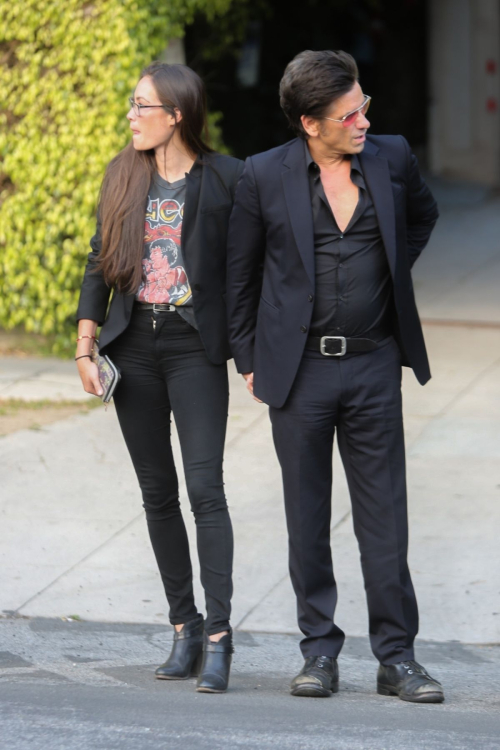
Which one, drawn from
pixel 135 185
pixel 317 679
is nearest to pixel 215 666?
pixel 317 679

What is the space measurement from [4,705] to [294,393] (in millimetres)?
1362

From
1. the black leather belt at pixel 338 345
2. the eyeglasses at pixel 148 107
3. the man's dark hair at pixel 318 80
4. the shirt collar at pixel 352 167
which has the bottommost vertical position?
the black leather belt at pixel 338 345

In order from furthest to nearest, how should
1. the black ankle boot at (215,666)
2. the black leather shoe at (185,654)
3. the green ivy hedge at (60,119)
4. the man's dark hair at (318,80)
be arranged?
the green ivy hedge at (60,119) → the black leather shoe at (185,654) → the black ankle boot at (215,666) → the man's dark hair at (318,80)

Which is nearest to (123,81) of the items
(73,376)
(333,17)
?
(73,376)

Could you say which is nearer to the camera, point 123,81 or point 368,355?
point 368,355

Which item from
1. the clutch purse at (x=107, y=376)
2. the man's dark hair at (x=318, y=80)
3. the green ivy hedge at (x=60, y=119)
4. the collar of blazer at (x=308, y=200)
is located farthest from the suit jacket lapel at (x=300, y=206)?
the green ivy hedge at (x=60, y=119)

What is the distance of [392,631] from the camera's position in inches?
141

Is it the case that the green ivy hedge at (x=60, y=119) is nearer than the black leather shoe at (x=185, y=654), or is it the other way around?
the black leather shoe at (x=185, y=654)

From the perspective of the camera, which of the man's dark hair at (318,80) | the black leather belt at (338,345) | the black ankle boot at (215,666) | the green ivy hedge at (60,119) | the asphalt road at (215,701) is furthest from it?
the green ivy hedge at (60,119)

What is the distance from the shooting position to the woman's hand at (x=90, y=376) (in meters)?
3.68

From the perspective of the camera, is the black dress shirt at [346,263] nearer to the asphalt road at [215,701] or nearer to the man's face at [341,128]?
the man's face at [341,128]

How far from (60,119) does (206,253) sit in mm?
4628

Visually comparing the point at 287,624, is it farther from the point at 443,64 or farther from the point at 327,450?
the point at 443,64

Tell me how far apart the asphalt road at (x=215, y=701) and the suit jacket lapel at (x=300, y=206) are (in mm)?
1352
